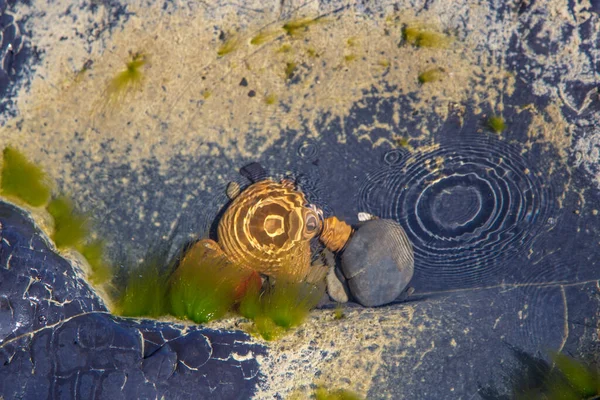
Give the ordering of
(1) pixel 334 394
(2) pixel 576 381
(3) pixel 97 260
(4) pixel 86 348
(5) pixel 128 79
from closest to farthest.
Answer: (4) pixel 86 348, (1) pixel 334 394, (2) pixel 576 381, (5) pixel 128 79, (3) pixel 97 260

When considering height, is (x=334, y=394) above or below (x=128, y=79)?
below

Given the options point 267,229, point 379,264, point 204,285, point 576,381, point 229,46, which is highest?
point 229,46

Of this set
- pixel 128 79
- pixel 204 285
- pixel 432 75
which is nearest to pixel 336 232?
pixel 204 285

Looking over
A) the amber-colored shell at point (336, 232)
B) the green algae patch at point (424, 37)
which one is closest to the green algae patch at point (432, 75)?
the green algae patch at point (424, 37)

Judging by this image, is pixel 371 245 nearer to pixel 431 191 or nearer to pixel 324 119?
pixel 431 191

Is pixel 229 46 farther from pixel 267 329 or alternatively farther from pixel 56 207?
pixel 267 329

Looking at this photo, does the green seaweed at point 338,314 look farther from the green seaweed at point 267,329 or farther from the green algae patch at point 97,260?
the green algae patch at point 97,260

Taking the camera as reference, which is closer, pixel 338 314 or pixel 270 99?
pixel 338 314
